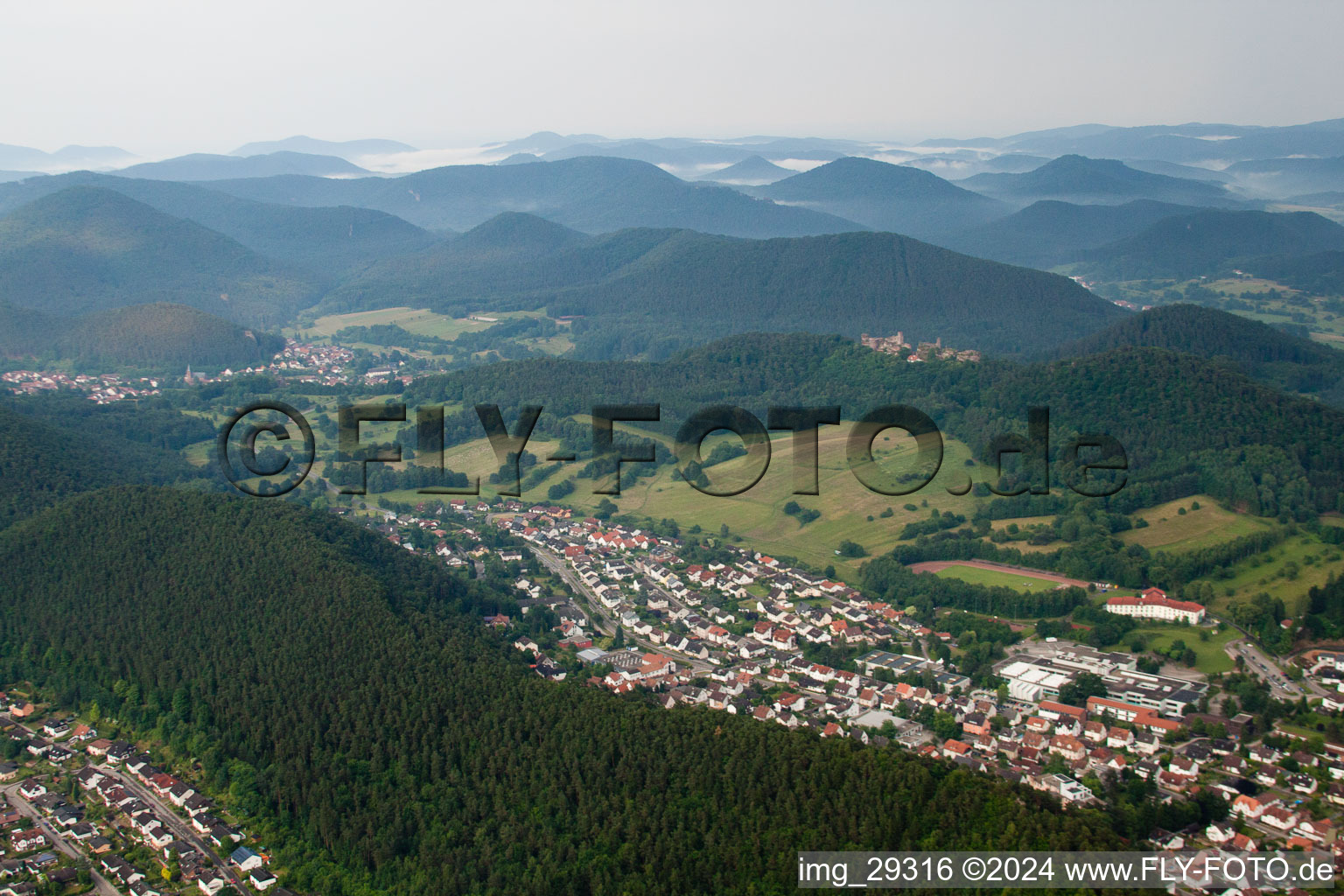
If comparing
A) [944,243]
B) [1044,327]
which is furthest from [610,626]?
[944,243]

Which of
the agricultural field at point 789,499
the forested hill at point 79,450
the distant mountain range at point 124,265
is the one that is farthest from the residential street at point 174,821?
the distant mountain range at point 124,265

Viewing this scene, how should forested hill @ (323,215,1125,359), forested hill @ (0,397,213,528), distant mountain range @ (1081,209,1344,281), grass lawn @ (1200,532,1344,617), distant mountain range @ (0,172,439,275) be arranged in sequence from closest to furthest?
grass lawn @ (1200,532,1344,617)
forested hill @ (0,397,213,528)
forested hill @ (323,215,1125,359)
distant mountain range @ (1081,209,1344,281)
distant mountain range @ (0,172,439,275)

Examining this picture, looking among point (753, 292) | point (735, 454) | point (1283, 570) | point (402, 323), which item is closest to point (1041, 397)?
point (735, 454)

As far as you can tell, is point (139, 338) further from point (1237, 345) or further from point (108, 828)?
point (1237, 345)

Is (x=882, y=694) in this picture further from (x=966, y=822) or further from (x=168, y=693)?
(x=168, y=693)

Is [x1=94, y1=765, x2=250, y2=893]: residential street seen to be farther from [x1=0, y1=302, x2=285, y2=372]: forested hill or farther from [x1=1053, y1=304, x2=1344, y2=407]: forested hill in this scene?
[x1=0, y1=302, x2=285, y2=372]: forested hill

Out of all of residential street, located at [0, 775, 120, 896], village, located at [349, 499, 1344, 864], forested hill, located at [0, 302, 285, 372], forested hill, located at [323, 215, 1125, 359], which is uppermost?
forested hill, located at [323, 215, 1125, 359]

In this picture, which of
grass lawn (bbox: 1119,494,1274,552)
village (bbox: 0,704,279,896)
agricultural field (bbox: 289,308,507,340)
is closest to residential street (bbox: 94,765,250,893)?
village (bbox: 0,704,279,896)

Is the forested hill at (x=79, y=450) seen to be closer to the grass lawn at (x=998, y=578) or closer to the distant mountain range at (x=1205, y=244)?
the grass lawn at (x=998, y=578)
